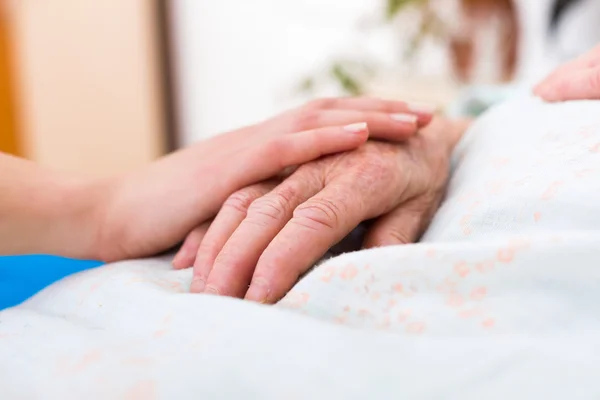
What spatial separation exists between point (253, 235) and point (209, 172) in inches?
6.3

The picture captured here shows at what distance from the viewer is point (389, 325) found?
39 centimetres

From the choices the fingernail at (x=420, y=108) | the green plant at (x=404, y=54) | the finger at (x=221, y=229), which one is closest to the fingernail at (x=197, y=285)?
the finger at (x=221, y=229)

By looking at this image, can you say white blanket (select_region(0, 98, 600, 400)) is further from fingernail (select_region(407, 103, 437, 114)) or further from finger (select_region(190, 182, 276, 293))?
fingernail (select_region(407, 103, 437, 114))

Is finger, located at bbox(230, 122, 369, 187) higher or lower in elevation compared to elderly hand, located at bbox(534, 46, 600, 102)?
lower

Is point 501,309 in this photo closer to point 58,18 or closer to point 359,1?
point 359,1

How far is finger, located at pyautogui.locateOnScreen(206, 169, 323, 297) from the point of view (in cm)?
51

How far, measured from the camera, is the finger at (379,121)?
0.69 metres

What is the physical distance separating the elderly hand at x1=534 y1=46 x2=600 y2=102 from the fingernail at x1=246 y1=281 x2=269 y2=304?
1.32 feet

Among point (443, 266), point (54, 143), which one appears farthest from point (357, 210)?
point (54, 143)

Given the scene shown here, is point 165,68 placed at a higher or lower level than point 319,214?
lower

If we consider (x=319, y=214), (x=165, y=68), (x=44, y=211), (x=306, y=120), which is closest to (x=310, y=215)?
(x=319, y=214)

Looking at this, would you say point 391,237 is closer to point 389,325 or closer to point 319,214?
point 319,214

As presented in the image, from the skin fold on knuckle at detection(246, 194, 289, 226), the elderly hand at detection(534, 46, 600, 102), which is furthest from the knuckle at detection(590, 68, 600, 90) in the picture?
the skin fold on knuckle at detection(246, 194, 289, 226)

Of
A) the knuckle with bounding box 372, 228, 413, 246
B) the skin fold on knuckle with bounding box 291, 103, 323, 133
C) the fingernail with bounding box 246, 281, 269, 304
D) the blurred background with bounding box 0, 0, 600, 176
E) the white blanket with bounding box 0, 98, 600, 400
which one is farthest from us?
the blurred background with bounding box 0, 0, 600, 176
